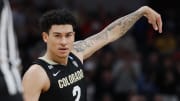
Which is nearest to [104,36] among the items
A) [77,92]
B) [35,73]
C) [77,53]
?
[77,53]

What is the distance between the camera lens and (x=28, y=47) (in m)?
11.8

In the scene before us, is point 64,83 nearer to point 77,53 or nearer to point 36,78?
point 36,78

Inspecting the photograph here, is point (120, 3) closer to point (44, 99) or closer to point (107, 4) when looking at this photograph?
point (107, 4)

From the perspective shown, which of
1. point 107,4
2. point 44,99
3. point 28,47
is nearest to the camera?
point 44,99

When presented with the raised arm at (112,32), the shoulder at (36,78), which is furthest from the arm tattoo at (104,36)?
the shoulder at (36,78)

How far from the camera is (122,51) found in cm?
1166

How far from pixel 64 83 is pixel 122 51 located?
6067 millimetres

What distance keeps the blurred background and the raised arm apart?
3.82 m

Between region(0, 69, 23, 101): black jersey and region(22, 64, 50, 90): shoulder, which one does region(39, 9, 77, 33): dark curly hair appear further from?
region(0, 69, 23, 101): black jersey

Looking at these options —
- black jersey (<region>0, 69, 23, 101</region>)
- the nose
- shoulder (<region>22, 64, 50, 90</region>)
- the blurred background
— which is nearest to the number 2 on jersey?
shoulder (<region>22, 64, 50, 90</region>)

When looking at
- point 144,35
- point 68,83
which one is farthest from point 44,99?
point 144,35

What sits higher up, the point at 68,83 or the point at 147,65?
the point at 68,83

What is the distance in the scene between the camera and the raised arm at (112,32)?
6.35 m

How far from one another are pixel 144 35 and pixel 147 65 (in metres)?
1.23
